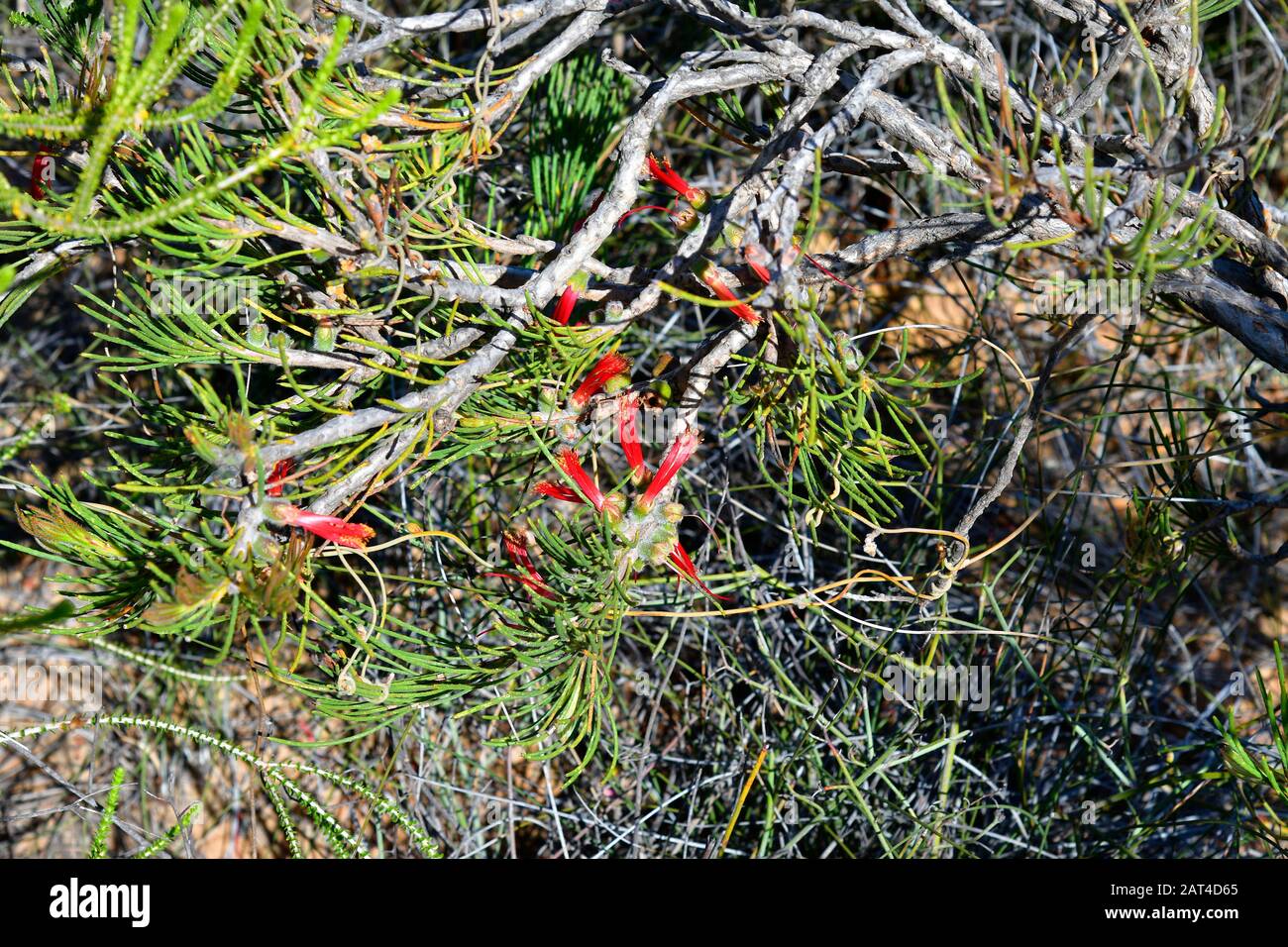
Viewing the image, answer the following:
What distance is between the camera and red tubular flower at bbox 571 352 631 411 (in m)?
0.78

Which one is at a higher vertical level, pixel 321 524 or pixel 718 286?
pixel 718 286

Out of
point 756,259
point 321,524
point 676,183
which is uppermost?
point 676,183

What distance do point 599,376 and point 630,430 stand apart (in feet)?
0.17

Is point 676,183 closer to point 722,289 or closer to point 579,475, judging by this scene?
point 722,289

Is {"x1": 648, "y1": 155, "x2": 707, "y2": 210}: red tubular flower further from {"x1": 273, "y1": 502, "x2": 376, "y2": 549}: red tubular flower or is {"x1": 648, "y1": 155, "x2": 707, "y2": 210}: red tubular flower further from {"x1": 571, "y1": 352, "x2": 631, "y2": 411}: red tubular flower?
{"x1": 273, "y1": 502, "x2": 376, "y2": 549}: red tubular flower

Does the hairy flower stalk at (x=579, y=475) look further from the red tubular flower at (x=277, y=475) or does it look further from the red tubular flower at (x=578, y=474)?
the red tubular flower at (x=277, y=475)

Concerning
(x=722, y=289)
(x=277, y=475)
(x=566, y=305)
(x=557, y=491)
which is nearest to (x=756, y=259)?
(x=722, y=289)

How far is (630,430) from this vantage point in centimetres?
79

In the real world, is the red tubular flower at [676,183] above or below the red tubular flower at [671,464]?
above

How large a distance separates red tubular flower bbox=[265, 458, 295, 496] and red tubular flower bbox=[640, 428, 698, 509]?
0.27 meters

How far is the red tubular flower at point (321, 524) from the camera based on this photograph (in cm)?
64

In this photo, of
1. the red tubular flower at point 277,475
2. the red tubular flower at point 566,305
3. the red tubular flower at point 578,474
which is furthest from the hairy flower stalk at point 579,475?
the red tubular flower at point 277,475

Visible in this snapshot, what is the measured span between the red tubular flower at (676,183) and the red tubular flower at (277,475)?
364mm

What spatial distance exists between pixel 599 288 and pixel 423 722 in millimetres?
699
